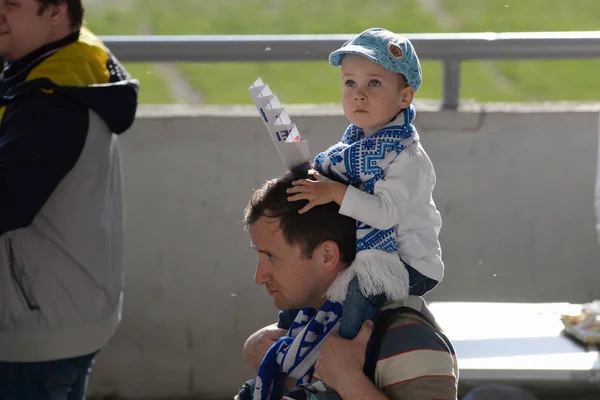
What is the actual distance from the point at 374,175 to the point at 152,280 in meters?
3.09

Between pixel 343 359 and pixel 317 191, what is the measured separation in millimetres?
374

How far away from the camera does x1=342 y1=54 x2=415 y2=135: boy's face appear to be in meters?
2.18

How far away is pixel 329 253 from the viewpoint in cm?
222

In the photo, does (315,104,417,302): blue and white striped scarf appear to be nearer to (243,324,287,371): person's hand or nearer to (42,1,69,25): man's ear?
(243,324,287,371): person's hand

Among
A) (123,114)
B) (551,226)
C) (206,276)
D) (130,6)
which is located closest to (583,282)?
(551,226)

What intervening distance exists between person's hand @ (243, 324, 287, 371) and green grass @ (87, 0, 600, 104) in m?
4.40

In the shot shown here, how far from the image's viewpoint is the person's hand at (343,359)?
208cm

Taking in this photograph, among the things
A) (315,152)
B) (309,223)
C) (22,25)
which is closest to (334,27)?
(315,152)

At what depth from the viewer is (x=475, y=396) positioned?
11.4ft

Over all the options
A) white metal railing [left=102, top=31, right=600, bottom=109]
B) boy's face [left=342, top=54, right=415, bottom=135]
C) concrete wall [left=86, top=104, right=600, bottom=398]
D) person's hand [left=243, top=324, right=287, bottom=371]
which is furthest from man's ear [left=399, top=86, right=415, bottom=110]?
concrete wall [left=86, top=104, right=600, bottom=398]

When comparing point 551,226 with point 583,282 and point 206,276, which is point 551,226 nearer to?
point 583,282

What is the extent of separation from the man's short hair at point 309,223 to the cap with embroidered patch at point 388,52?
0.31 m

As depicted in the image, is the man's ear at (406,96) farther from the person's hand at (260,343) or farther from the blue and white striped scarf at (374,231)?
the person's hand at (260,343)

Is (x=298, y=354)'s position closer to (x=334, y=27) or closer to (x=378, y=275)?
(x=378, y=275)
